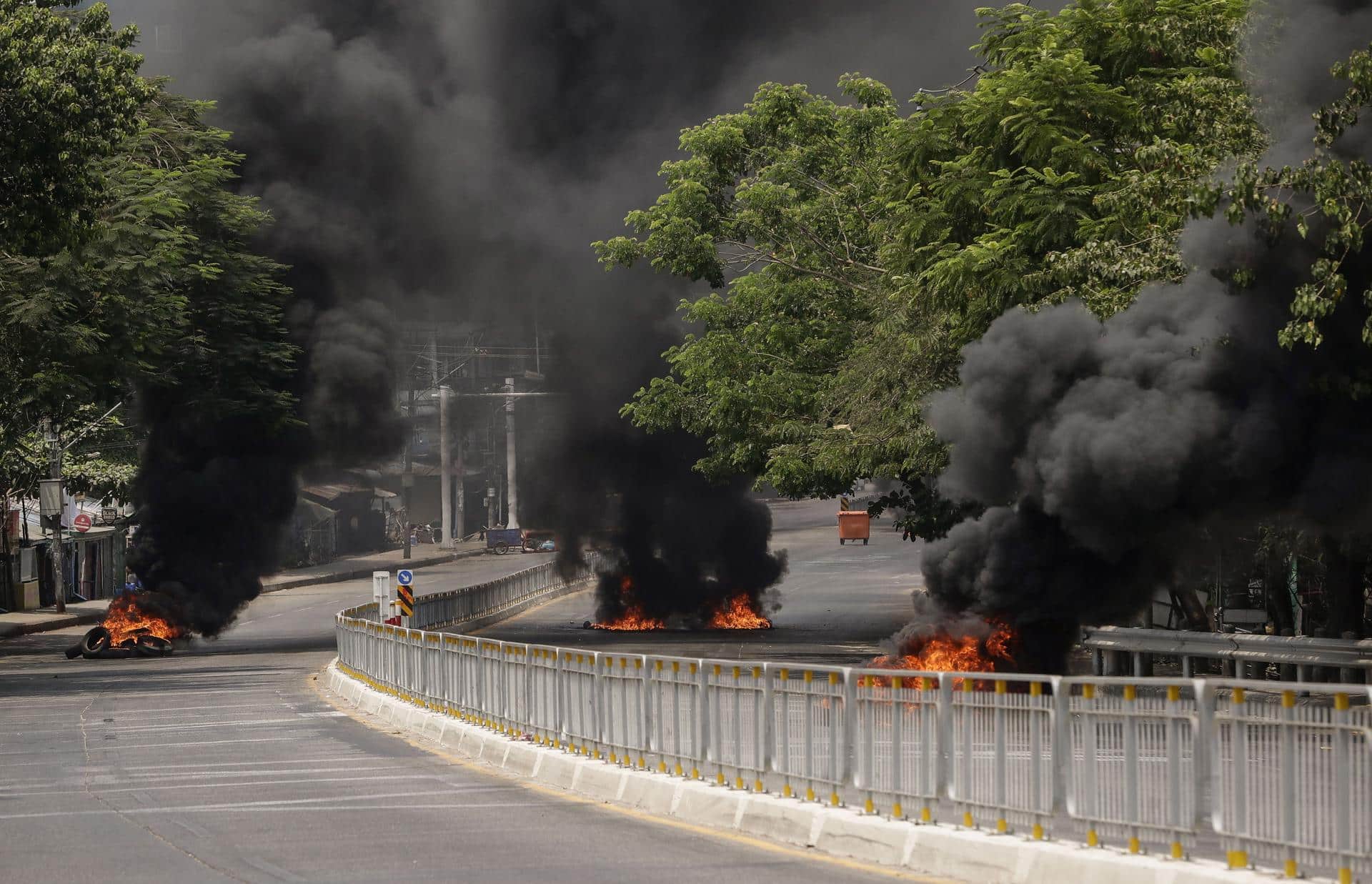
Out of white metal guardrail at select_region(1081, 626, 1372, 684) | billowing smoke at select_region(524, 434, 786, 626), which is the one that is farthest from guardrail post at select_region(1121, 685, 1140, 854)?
billowing smoke at select_region(524, 434, 786, 626)

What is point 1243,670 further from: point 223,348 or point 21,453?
point 21,453

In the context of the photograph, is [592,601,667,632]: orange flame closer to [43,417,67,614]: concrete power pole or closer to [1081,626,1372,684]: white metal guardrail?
[43,417,67,614]: concrete power pole

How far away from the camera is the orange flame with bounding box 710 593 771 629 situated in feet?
149

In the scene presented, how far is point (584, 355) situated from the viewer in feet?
171

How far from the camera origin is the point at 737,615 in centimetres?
4619

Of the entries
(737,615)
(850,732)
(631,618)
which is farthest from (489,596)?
(850,732)

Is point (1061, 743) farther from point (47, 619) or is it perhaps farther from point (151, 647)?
point (47, 619)

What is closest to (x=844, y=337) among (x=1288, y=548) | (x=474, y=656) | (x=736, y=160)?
(x=736, y=160)

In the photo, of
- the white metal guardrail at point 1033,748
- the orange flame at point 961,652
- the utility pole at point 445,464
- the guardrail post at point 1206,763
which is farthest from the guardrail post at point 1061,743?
the utility pole at point 445,464

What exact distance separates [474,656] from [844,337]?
15726 mm

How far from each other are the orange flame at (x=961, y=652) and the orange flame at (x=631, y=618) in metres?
22.3

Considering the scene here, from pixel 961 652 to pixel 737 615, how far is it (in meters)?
25.5

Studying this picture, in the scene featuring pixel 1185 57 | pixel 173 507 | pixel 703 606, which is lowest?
pixel 703 606

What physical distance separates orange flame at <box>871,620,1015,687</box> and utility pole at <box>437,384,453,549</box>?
54689 mm
